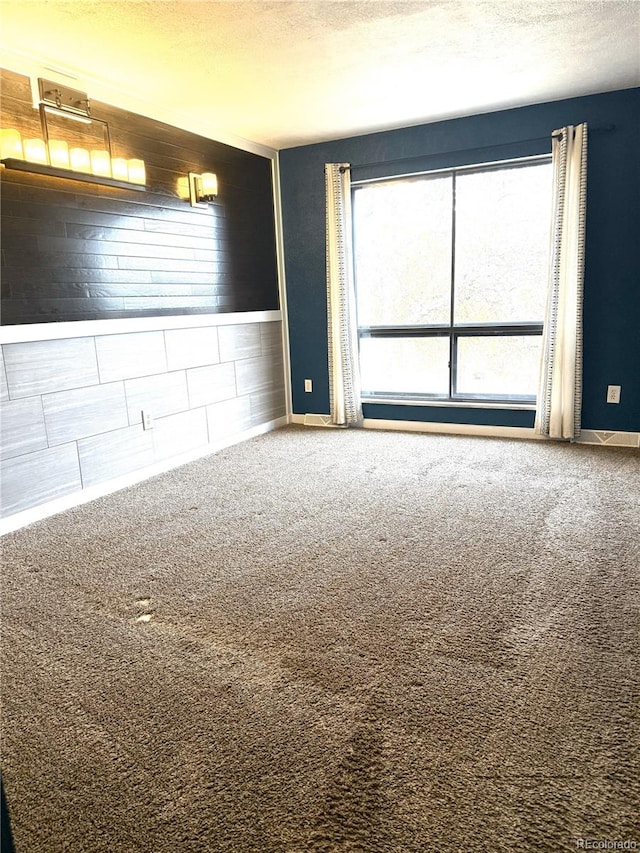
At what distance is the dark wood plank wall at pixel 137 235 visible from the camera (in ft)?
9.44

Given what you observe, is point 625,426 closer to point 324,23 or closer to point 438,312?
point 438,312

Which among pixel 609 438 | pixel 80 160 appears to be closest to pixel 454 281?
pixel 609 438

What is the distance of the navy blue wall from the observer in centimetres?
369

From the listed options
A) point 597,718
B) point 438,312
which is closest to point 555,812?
point 597,718

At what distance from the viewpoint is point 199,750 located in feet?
4.68

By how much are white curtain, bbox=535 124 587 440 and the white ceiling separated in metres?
0.40

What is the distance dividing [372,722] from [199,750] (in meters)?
0.44

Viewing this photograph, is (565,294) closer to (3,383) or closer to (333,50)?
(333,50)

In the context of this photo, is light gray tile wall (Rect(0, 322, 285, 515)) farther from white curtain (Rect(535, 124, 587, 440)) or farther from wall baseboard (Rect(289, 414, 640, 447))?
white curtain (Rect(535, 124, 587, 440))

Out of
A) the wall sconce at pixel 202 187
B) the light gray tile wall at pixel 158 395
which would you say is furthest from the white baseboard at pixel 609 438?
the wall sconce at pixel 202 187

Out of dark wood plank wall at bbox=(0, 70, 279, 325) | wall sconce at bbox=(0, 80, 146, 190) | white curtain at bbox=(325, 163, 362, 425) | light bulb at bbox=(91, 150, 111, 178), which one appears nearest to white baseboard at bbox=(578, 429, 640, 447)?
white curtain at bbox=(325, 163, 362, 425)

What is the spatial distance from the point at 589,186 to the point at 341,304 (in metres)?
1.92

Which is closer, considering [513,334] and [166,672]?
[166,672]

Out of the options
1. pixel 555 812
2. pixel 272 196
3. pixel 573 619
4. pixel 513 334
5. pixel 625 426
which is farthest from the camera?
pixel 272 196
